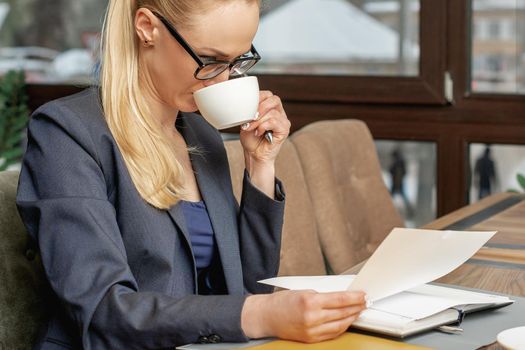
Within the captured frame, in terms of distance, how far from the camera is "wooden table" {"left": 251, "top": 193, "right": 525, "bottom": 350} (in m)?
1.09

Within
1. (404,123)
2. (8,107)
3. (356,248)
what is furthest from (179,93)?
(8,107)

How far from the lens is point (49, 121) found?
1260 mm

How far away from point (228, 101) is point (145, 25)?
0.18 meters

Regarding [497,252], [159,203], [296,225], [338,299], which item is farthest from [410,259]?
[296,225]

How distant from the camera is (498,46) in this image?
3.04 meters

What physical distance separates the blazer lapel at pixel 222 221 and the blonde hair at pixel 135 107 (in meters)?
0.09

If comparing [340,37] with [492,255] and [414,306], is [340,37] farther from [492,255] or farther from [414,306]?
[414,306]

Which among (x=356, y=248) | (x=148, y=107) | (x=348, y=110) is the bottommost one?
(x=356, y=248)

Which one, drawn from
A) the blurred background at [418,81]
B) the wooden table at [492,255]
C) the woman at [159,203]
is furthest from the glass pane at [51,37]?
the woman at [159,203]

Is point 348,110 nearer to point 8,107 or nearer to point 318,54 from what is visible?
point 318,54

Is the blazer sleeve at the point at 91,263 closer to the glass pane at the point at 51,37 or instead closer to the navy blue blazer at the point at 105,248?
the navy blue blazer at the point at 105,248

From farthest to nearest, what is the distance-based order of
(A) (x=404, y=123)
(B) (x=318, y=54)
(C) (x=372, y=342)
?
(B) (x=318, y=54) < (A) (x=404, y=123) < (C) (x=372, y=342)

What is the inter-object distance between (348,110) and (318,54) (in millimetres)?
286

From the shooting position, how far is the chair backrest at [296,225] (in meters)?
2.11
